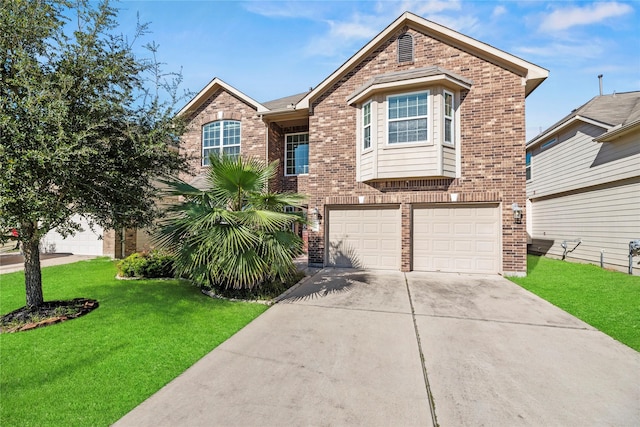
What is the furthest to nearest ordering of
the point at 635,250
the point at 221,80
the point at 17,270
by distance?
the point at 221,80 → the point at 17,270 → the point at 635,250

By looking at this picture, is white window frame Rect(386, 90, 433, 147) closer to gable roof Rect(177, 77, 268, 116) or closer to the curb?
the curb

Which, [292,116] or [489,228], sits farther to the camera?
[292,116]

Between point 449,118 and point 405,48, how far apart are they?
2939mm

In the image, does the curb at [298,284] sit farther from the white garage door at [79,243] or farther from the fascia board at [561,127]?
the fascia board at [561,127]

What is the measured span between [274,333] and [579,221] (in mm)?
12747

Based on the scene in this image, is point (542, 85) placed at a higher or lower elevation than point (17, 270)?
higher

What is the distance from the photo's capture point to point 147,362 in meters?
3.48

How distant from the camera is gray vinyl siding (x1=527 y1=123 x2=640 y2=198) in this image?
8.96 metres

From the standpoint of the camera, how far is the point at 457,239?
9008mm

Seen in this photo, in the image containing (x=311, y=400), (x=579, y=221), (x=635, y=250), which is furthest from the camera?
(x=579, y=221)

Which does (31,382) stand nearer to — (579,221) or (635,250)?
(635,250)

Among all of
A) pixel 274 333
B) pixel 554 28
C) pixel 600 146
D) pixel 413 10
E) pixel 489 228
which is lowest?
pixel 274 333

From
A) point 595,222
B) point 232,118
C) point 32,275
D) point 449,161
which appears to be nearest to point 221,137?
point 232,118

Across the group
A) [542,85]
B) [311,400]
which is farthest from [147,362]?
[542,85]
